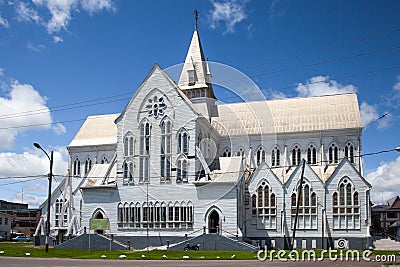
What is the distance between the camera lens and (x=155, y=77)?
201 ft

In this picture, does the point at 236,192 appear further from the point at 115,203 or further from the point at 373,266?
the point at 373,266

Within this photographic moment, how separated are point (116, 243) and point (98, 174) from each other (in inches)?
441

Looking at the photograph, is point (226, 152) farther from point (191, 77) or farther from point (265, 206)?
point (265, 206)

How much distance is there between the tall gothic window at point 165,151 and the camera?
58500mm

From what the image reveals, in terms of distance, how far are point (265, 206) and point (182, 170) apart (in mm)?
10660

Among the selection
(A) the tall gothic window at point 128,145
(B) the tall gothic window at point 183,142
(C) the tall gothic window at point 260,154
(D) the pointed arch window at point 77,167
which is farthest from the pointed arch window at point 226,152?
(D) the pointed arch window at point 77,167

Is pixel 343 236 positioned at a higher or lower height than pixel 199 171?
lower

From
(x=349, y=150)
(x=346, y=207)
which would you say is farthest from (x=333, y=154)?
(x=346, y=207)

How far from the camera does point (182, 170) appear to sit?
2271 inches

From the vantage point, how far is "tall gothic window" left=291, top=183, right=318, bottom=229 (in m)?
56.5

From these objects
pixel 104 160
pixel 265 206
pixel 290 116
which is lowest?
pixel 265 206

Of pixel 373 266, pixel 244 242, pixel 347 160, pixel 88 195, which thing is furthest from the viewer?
pixel 88 195

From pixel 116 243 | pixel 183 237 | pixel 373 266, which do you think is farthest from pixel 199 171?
pixel 373 266

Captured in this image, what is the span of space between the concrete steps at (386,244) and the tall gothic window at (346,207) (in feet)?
8.87
